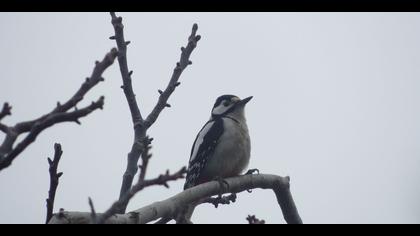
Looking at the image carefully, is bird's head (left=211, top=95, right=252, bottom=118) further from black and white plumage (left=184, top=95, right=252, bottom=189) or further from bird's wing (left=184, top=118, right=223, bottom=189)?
bird's wing (left=184, top=118, right=223, bottom=189)

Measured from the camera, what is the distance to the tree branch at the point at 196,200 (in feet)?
7.82

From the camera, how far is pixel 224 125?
251 inches

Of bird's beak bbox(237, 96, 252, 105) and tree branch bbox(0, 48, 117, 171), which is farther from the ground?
bird's beak bbox(237, 96, 252, 105)

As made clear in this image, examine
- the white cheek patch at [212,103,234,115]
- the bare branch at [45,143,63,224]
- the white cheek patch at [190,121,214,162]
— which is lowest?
the bare branch at [45,143,63,224]

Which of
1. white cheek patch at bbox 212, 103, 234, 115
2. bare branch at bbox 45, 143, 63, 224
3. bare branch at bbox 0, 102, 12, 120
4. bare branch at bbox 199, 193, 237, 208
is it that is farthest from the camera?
white cheek patch at bbox 212, 103, 234, 115

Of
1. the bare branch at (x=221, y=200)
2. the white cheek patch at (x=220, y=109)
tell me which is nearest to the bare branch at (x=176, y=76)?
the bare branch at (x=221, y=200)

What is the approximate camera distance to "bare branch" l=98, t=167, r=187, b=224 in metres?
2.08

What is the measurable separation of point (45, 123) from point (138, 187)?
420 millimetres

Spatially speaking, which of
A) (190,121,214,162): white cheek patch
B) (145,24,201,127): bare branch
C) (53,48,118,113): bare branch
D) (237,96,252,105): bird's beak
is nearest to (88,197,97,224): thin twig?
(53,48,118,113): bare branch

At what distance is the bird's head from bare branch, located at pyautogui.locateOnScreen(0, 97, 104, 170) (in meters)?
4.68

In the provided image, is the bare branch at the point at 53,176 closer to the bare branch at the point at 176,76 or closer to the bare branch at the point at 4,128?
the bare branch at the point at 4,128

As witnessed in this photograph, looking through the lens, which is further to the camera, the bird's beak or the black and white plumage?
the bird's beak
